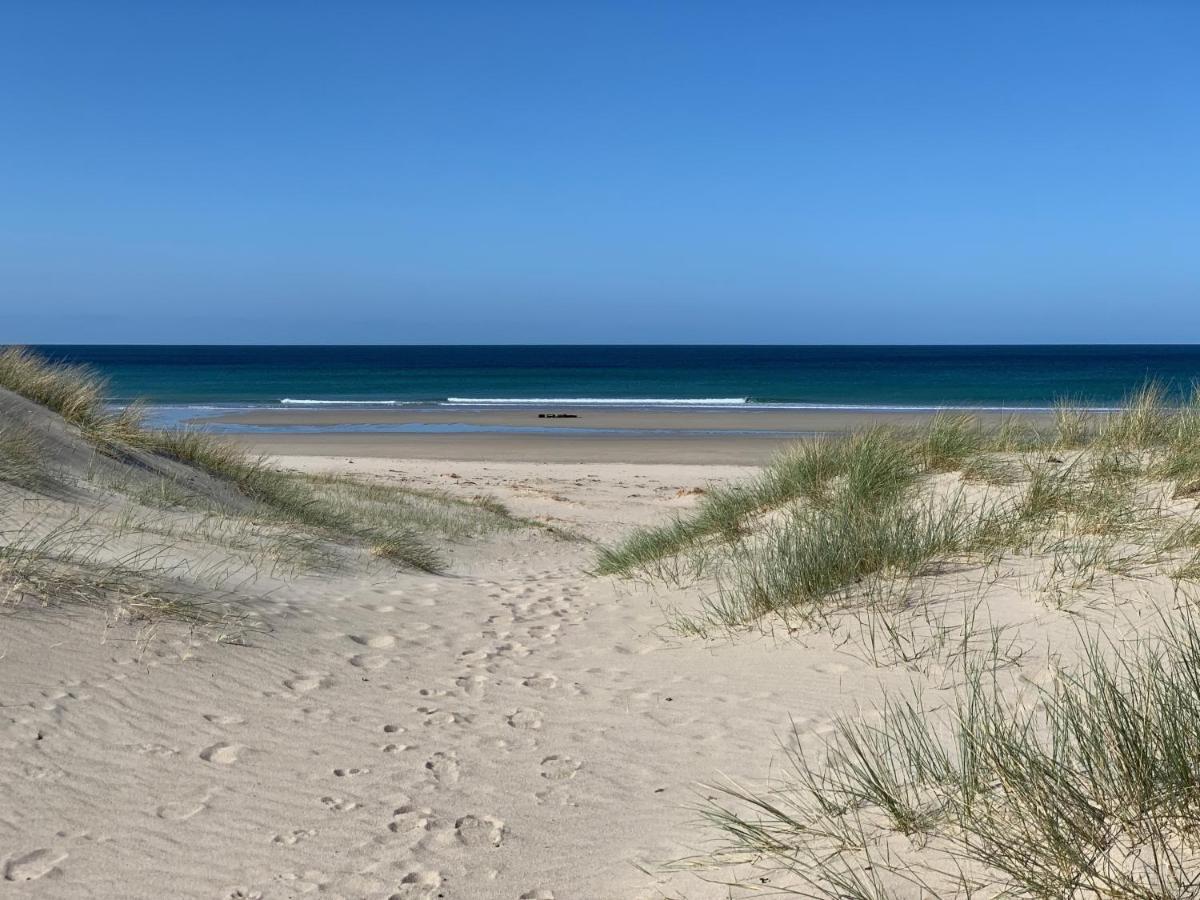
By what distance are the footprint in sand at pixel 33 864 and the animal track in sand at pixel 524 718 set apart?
198 cm

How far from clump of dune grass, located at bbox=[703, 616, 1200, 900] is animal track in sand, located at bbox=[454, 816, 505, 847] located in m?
0.80

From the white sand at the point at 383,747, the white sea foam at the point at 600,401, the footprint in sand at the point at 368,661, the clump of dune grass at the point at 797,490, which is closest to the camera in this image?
the white sand at the point at 383,747

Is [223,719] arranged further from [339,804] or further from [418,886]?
[418,886]

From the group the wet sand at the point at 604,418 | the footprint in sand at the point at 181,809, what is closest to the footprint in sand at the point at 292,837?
the footprint in sand at the point at 181,809

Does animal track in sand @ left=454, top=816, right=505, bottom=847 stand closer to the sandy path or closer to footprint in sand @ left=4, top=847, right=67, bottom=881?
the sandy path

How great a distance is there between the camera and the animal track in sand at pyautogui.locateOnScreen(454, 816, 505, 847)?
341 cm

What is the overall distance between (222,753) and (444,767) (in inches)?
35.7

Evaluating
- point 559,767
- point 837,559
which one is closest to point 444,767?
point 559,767

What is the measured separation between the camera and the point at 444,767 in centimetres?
405

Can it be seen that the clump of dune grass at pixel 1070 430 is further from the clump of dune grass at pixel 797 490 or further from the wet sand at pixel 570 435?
the wet sand at pixel 570 435

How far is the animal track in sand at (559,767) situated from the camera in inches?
157

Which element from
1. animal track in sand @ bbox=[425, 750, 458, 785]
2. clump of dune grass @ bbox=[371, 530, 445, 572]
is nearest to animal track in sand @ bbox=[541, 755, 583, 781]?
animal track in sand @ bbox=[425, 750, 458, 785]

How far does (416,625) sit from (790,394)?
4277cm

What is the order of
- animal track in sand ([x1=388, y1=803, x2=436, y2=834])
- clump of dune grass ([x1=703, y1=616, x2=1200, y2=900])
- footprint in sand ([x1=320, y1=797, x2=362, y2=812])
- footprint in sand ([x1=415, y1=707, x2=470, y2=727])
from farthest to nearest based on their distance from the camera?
1. footprint in sand ([x1=415, y1=707, x2=470, y2=727])
2. footprint in sand ([x1=320, y1=797, x2=362, y2=812])
3. animal track in sand ([x1=388, y1=803, x2=436, y2=834])
4. clump of dune grass ([x1=703, y1=616, x2=1200, y2=900])
